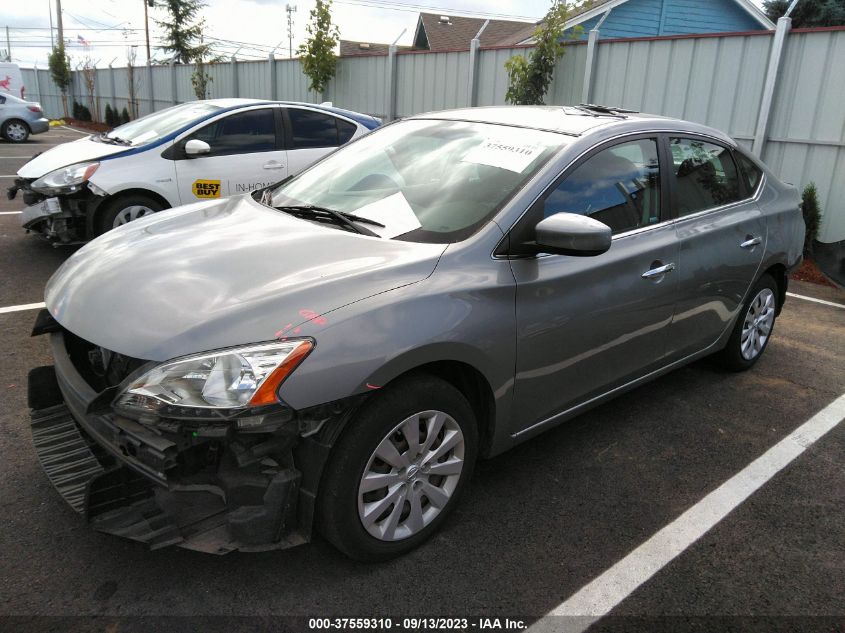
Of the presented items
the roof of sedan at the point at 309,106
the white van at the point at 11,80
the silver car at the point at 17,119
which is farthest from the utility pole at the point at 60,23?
the roof of sedan at the point at 309,106

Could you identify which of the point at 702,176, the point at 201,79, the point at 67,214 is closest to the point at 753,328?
the point at 702,176

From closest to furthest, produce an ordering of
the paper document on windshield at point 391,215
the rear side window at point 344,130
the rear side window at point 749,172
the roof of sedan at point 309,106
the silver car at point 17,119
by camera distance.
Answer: the paper document on windshield at point 391,215
the rear side window at point 749,172
the roof of sedan at point 309,106
the rear side window at point 344,130
the silver car at point 17,119

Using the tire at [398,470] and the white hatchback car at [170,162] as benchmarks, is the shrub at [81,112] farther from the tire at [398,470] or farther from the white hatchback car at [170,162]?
the tire at [398,470]

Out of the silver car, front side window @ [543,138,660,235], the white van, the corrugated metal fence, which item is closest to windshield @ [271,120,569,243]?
front side window @ [543,138,660,235]

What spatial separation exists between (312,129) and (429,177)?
4629 mm

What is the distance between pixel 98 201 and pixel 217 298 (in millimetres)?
4396

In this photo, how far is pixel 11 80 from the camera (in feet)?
87.2

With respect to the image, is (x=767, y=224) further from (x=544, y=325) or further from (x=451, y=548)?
(x=451, y=548)

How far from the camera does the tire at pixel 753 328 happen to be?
4.29m

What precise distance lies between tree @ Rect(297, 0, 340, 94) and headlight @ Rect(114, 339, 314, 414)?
13338 millimetres

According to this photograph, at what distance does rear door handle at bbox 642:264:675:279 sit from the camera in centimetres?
324

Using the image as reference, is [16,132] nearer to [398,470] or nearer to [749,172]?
[749,172]

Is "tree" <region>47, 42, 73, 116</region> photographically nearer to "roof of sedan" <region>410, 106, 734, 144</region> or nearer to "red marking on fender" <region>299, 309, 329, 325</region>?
"roof of sedan" <region>410, 106, 734, 144</region>

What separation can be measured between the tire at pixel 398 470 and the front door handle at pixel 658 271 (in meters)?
1.25
